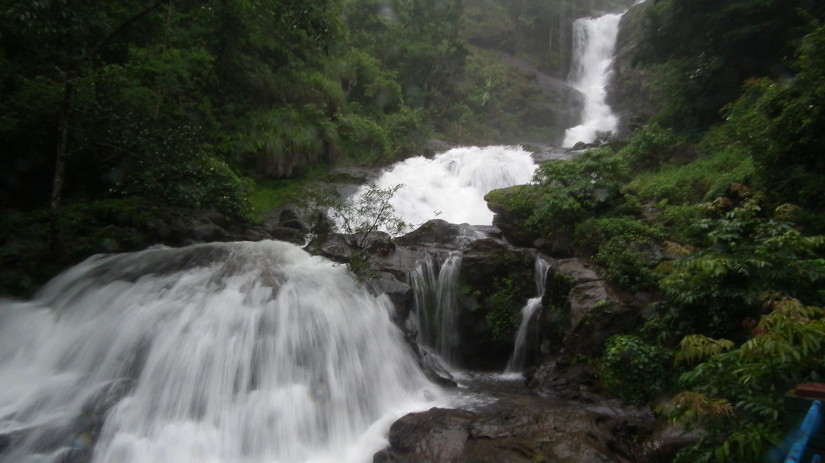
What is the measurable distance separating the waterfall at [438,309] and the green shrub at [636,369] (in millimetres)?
3672

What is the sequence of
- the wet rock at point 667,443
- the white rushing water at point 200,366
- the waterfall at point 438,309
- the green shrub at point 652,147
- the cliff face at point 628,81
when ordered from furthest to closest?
the cliff face at point 628,81, the green shrub at point 652,147, the waterfall at point 438,309, the white rushing water at point 200,366, the wet rock at point 667,443

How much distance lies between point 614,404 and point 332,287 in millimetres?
5048

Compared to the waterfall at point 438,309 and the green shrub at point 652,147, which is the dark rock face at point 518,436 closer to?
the waterfall at point 438,309

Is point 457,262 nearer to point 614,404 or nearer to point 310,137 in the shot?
point 614,404

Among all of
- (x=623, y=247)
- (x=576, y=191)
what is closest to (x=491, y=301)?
(x=623, y=247)

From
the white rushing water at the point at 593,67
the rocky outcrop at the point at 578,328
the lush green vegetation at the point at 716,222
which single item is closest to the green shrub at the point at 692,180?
the lush green vegetation at the point at 716,222

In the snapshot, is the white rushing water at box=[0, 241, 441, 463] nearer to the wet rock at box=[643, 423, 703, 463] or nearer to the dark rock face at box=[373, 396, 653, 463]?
the dark rock face at box=[373, 396, 653, 463]

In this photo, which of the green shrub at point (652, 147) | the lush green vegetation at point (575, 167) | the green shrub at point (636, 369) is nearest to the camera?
the lush green vegetation at point (575, 167)

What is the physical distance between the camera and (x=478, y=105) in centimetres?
3097

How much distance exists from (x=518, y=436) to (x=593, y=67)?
3722 centimetres

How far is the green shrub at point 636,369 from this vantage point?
6332 millimetres

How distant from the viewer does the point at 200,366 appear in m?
6.45

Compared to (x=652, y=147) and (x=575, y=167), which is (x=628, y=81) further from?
(x=575, y=167)

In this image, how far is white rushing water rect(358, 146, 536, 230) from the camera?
55.9ft
